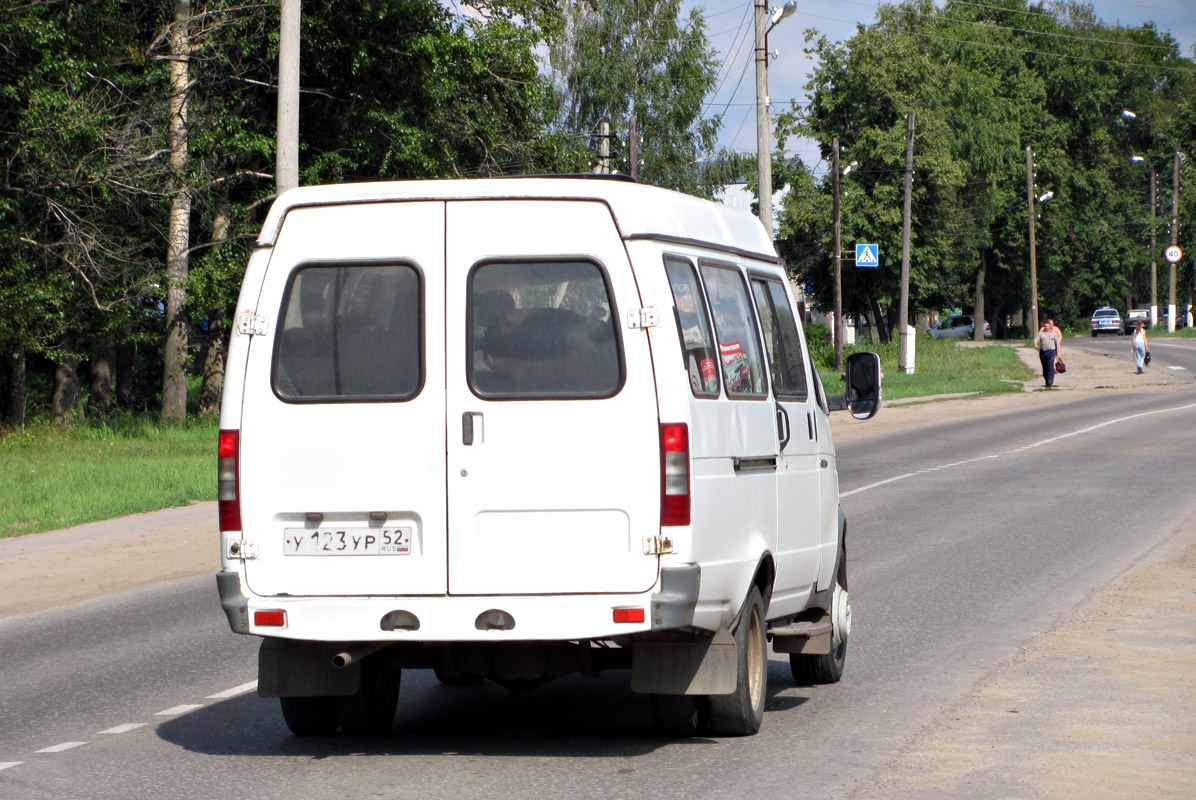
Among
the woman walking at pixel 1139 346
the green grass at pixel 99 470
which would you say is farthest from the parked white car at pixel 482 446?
the woman walking at pixel 1139 346

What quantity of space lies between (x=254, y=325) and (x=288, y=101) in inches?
542

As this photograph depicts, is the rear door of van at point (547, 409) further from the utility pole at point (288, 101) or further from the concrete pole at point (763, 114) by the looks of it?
the concrete pole at point (763, 114)

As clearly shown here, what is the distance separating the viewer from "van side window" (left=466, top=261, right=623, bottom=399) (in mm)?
5750

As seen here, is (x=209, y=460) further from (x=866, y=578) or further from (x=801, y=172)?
(x=801, y=172)

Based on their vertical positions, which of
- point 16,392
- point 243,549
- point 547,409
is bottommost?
point 243,549

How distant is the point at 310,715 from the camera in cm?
656

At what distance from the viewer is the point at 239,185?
31484mm

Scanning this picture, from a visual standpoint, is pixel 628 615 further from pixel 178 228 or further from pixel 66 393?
pixel 66 393

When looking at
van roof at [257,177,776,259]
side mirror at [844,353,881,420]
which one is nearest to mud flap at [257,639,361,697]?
van roof at [257,177,776,259]

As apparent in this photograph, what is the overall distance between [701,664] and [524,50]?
2631 cm

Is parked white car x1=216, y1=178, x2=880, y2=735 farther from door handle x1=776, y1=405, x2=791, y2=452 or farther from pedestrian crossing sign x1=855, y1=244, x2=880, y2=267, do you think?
pedestrian crossing sign x1=855, y1=244, x2=880, y2=267

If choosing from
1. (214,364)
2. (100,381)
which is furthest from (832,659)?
(100,381)

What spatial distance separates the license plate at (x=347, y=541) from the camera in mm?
5777

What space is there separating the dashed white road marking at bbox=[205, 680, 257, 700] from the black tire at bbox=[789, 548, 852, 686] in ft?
8.90
